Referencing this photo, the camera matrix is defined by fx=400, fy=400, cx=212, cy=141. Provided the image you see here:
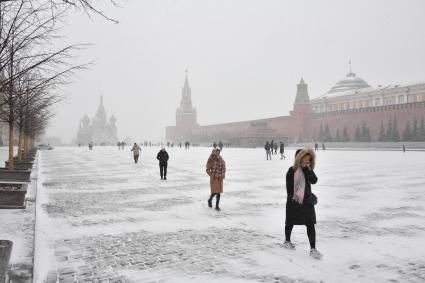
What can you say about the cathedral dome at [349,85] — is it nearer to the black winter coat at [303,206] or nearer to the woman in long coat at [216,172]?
the woman in long coat at [216,172]

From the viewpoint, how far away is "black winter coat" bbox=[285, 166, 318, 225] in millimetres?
5289

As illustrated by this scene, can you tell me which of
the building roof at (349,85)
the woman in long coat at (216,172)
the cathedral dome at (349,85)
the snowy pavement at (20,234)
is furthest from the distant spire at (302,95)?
the snowy pavement at (20,234)

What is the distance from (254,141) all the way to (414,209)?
219ft

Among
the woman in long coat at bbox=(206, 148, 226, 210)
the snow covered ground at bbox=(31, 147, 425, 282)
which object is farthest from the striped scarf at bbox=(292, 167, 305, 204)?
the woman in long coat at bbox=(206, 148, 226, 210)

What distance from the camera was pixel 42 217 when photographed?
298 inches

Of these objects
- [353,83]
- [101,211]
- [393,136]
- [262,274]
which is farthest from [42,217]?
[353,83]

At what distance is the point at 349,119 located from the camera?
75938 millimetres

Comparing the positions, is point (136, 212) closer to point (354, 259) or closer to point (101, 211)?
point (101, 211)

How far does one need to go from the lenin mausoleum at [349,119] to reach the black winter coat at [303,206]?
5527 centimetres

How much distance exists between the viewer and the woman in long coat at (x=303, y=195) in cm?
528

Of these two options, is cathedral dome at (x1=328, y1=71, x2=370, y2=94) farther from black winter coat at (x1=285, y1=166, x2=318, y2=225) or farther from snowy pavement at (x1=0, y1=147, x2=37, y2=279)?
black winter coat at (x1=285, y1=166, x2=318, y2=225)

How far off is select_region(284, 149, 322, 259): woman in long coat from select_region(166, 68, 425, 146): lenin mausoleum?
55272mm

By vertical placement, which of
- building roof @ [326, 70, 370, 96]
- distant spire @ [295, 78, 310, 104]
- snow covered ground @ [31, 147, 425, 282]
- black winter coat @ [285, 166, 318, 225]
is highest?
building roof @ [326, 70, 370, 96]

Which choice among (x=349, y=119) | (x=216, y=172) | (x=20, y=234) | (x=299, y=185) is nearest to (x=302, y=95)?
(x=349, y=119)
